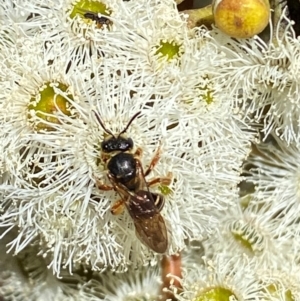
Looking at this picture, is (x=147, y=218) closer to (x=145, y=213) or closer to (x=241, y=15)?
(x=145, y=213)

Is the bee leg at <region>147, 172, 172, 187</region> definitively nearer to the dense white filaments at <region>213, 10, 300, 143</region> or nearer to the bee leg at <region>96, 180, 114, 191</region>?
the bee leg at <region>96, 180, 114, 191</region>

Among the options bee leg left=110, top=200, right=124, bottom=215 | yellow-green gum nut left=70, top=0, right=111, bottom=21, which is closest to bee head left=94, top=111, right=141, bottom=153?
bee leg left=110, top=200, right=124, bottom=215

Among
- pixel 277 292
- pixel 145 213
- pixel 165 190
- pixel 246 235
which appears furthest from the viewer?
pixel 246 235

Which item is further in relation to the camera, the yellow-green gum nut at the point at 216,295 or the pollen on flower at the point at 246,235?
the pollen on flower at the point at 246,235

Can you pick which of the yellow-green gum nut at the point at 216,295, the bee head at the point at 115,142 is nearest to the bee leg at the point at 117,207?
the bee head at the point at 115,142

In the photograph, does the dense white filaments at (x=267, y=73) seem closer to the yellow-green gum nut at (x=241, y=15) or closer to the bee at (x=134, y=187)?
the yellow-green gum nut at (x=241, y=15)

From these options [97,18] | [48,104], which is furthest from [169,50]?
[48,104]

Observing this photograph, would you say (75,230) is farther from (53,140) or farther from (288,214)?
(288,214)
